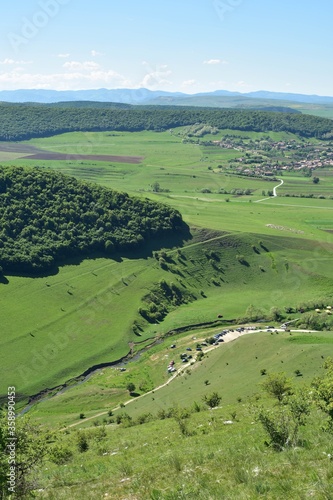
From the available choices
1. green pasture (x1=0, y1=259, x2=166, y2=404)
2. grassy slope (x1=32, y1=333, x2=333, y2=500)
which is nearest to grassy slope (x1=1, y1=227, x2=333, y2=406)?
green pasture (x1=0, y1=259, x2=166, y2=404)

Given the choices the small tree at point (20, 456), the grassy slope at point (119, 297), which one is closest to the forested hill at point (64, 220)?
the grassy slope at point (119, 297)

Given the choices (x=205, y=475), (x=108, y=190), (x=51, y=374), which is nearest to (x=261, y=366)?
(x=51, y=374)

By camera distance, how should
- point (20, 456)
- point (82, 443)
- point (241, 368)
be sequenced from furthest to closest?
point (241, 368) < point (82, 443) < point (20, 456)

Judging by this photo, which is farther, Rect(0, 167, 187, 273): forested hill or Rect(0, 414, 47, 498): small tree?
Rect(0, 167, 187, 273): forested hill

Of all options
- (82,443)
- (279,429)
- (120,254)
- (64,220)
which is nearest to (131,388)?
(82,443)

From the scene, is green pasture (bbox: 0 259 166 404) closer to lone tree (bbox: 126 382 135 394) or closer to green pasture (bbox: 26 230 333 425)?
green pasture (bbox: 26 230 333 425)

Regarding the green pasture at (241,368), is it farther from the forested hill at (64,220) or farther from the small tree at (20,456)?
the forested hill at (64,220)

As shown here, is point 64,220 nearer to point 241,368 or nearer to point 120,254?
point 120,254

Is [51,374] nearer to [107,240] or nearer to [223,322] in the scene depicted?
[223,322]
